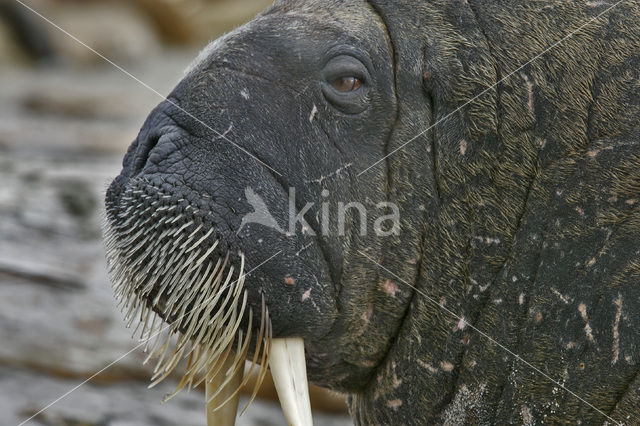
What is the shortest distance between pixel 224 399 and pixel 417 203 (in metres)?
1.22

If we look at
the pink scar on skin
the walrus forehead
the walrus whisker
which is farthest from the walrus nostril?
the pink scar on skin

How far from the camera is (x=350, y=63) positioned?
374cm

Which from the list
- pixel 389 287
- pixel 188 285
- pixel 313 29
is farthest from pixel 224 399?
pixel 313 29

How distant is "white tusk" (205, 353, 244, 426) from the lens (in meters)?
3.88

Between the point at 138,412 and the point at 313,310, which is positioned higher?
the point at 313,310

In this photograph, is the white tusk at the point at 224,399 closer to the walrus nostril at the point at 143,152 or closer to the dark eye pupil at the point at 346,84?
the walrus nostril at the point at 143,152

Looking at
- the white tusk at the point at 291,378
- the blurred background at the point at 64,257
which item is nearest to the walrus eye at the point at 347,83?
the white tusk at the point at 291,378

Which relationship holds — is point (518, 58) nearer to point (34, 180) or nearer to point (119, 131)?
point (34, 180)

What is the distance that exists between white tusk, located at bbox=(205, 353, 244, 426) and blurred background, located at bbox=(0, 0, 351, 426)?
1052mm

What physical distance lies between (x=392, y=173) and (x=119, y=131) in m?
11.1

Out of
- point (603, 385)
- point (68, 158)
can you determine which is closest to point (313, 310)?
point (603, 385)

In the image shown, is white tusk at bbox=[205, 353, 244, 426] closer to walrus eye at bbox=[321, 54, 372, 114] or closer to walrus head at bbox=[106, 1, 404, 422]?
walrus head at bbox=[106, 1, 404, 422]

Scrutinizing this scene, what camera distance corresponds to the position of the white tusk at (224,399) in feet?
12.7

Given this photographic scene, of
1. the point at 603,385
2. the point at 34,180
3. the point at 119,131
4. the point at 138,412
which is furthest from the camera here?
the point at 119,131
